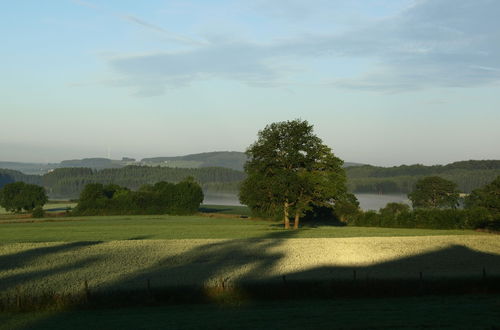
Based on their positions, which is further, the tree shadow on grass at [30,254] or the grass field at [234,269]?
the tree shadow on grass at [30,254]

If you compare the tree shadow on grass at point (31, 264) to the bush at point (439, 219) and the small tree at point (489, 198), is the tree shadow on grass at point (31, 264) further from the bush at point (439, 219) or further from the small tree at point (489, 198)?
the small tree at point (489, 198)

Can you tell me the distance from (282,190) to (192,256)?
23.4 metres

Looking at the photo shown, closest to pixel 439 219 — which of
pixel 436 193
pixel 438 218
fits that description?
pixel 438 218

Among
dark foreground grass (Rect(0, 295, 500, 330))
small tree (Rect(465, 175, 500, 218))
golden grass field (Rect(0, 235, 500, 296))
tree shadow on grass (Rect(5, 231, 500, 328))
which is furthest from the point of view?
small tree (Rect(465, 175, 500, 218))

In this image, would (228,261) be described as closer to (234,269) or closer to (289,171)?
(234,269)

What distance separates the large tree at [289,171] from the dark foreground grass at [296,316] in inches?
1545

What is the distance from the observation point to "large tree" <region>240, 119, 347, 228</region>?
59.9 meters

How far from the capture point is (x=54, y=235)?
182ft

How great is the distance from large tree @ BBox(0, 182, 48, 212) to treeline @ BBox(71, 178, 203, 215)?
701 inches

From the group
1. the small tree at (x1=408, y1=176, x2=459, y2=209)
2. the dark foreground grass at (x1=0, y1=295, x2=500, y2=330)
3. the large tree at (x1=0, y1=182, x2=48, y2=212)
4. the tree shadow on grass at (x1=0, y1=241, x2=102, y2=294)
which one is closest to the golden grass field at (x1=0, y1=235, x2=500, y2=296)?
the tree shadow on grass at (x1=0, y1=241, x2=102, y2=294)

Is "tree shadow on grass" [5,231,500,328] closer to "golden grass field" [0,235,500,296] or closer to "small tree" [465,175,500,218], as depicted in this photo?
"golden grass field" [0,235,500,296]

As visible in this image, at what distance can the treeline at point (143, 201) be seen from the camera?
351 feet

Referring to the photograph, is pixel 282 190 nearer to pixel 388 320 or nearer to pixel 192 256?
pixel 192 256

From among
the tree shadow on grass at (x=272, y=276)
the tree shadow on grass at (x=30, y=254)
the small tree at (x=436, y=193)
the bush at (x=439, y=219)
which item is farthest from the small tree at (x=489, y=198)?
the tree shadow on grass at (x=30, y=254)
